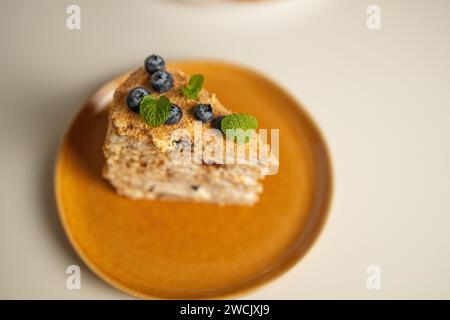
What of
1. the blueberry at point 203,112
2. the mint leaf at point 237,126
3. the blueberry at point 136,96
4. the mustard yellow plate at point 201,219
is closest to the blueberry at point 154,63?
the blueberry at point 136,96

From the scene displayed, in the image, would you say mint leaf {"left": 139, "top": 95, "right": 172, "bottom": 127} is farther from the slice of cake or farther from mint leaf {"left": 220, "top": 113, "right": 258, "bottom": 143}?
mint leaf {"left": 220, "top": 113, "right": 258, "bottom": 143}

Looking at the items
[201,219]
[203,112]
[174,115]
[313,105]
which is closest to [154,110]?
[174,115]

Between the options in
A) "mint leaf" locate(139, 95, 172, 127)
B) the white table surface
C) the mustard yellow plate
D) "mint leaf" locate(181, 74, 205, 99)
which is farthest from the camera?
the white table surface

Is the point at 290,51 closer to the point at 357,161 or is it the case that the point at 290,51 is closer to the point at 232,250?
the point at 357,161

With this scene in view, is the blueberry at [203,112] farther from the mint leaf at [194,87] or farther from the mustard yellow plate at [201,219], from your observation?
the mustard yellow plate at [201,219]

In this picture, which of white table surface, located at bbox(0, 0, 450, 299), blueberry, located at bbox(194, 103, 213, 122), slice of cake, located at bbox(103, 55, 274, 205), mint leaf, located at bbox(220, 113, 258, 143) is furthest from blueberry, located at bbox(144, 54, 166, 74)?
white table surface, located at bbox(0, 0, 450, 299)

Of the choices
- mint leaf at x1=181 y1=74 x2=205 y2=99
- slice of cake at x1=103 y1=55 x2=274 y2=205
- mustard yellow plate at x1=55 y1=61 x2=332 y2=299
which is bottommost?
mustard yellow plate at x1=55 y1=61 x2=332 y2=299

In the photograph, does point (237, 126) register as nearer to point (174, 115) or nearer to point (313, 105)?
point (174, 115)

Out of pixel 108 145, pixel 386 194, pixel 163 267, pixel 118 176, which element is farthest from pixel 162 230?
pixel 386 194
